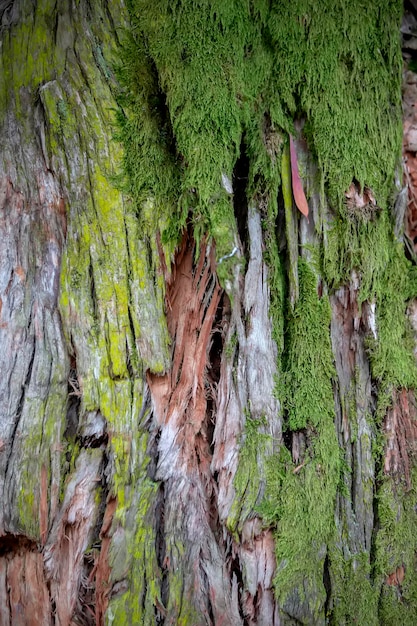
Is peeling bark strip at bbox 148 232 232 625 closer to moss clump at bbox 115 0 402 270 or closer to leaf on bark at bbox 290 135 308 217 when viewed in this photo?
moss clump at bbox 115 0 402 270

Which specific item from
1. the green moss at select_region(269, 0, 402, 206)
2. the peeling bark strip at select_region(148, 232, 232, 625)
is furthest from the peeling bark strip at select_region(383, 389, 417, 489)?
the green moss at select_region(269, 0, 402, 206)

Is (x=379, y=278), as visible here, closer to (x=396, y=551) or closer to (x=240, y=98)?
(x=240, y=98)

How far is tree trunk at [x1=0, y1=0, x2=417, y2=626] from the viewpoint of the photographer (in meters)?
1.44

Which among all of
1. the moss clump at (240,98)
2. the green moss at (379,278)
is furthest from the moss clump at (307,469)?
the moss clump at (240,98)

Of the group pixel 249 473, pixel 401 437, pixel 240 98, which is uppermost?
pixel 240 98

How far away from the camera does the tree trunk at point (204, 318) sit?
1441 mm

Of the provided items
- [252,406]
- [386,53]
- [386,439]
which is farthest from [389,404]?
[386,53]

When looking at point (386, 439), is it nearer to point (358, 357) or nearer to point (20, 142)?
point (358, 357)

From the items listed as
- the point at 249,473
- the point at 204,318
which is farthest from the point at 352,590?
the point at 204,318

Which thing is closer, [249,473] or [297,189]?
[249,473]

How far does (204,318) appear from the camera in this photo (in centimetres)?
162

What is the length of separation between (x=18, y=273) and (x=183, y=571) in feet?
3.61

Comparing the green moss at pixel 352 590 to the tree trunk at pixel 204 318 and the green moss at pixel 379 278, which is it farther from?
the green moss at pixel 379 278

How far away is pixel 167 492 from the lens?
4.85 feet
